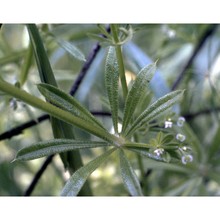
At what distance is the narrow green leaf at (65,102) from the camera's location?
0.45 metres

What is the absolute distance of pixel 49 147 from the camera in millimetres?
454

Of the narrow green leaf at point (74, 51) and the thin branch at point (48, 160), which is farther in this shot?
the thin branch at point (48, 160)

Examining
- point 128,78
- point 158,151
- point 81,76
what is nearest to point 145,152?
point 158,151

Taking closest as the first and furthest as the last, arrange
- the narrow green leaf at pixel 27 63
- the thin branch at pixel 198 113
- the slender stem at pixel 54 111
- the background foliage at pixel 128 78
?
the slender stem at pixel 54 111 → the narrow green leaf at pixel 27 63 → the background foliage at pixel 128 78 → the thin branch at pixel 198 113

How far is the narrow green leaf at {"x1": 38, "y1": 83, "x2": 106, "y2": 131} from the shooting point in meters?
0.45

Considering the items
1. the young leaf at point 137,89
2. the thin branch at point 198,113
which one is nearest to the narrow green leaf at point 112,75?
the young leaf at point 137,89

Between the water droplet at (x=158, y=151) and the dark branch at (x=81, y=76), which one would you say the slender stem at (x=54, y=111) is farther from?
the dark branch at (x=81, y=76)

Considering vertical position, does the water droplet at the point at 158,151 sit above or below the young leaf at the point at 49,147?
below

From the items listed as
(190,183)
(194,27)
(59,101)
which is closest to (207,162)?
(190,183)

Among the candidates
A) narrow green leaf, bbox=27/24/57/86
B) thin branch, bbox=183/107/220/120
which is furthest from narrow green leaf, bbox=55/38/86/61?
thin branch, bbox=183/107/220/120

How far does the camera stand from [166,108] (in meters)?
0.47

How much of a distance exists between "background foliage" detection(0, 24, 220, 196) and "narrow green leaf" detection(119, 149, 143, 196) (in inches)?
7.8

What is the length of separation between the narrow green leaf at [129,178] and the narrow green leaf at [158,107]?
3 centimetres
